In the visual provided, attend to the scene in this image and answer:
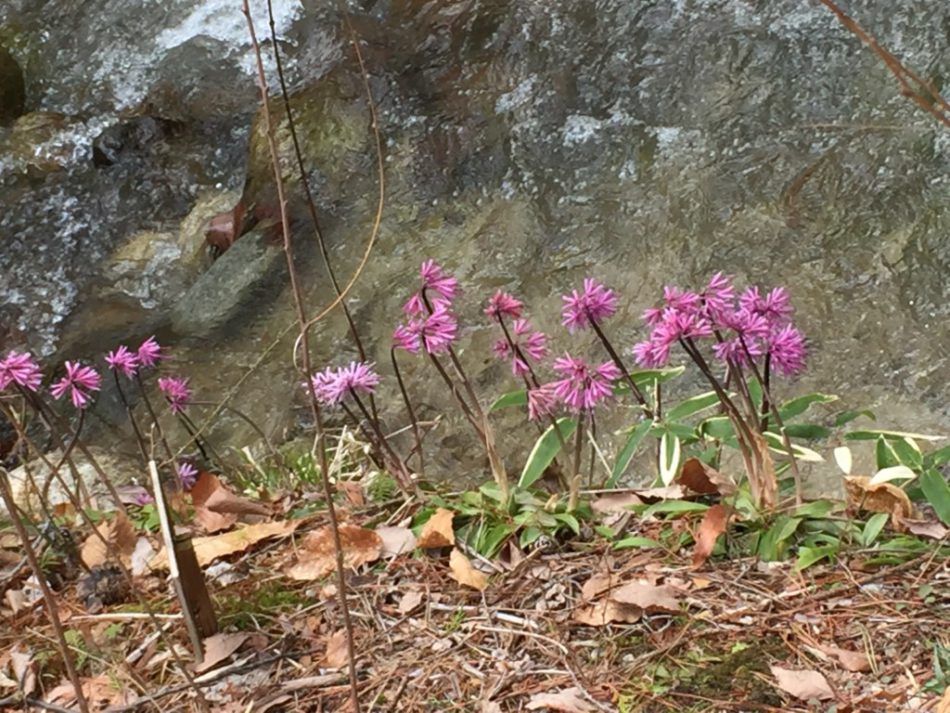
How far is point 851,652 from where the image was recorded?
1602 millimetres

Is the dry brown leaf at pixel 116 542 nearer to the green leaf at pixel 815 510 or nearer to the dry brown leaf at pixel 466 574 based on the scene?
the dry brown leaf at pixel 466 574

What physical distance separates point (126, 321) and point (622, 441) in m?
2.35

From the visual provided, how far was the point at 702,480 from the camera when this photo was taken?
6.66 ft

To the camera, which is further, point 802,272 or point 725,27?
point 725,27

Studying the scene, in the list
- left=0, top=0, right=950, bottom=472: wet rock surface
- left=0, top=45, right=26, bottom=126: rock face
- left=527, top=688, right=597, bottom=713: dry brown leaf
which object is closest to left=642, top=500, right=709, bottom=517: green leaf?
left=527, top=688, right=597, bottom=713: dry brown leaf

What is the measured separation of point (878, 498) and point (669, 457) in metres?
0.41

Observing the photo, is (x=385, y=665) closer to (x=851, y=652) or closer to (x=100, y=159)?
(x=851, y=652)

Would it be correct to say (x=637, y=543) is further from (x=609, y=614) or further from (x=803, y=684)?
(x=803, y=684)

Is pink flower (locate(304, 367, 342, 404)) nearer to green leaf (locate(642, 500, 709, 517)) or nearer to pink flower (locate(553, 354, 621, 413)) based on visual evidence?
pink flower (locate(553, 354, 621, 413))

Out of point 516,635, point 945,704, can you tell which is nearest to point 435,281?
point 516,635

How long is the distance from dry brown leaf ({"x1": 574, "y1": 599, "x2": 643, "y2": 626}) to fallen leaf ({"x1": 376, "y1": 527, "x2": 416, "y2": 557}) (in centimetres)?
43

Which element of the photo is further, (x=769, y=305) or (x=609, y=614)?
(x=769, y=305)

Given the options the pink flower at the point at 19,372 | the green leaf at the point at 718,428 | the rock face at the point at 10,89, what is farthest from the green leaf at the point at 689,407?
the rock face at the point at 10,89

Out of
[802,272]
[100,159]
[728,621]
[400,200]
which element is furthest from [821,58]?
[100,159]
